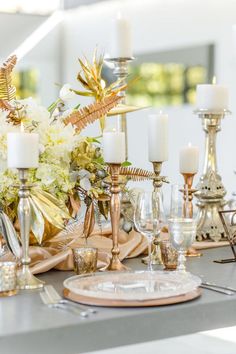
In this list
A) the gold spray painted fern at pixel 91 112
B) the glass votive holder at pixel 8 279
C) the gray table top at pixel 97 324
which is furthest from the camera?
the gold spray painted fern at pixel 91 112

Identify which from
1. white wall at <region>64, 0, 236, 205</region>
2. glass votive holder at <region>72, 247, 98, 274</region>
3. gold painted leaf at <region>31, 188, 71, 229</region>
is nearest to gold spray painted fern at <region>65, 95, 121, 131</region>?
gold painted leaf at <region>31, 188, 71, 229</region>

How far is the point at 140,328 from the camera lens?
1.43m

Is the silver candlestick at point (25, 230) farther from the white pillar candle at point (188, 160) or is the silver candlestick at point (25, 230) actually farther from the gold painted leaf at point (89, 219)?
the white pillar candle at point (188, 160)

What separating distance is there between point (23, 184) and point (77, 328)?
15.4 inches

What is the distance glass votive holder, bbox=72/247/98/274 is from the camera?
1.75 metres

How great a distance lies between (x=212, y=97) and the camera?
2.24m

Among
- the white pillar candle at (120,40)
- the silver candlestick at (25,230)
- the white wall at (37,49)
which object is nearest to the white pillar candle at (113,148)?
the silver candlestick at (25,230)

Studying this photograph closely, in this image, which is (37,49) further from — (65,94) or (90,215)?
(90,215)

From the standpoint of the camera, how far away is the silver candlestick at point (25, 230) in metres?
1.63

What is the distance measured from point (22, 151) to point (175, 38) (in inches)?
199

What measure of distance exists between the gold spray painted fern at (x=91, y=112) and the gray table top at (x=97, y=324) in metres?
0.47

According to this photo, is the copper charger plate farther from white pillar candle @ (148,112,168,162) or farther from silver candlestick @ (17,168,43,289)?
white pillar candle @ (148,112,168,162)

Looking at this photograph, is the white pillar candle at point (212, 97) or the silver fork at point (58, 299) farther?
the white pillar candle at point (212, 97)

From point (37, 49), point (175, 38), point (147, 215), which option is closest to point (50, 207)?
point (147, 215)
